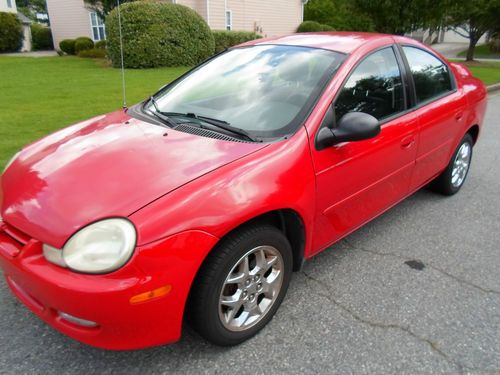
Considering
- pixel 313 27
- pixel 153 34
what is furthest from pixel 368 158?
pixel 313 27

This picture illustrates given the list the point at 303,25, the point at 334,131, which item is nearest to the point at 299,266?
the point at 334,131

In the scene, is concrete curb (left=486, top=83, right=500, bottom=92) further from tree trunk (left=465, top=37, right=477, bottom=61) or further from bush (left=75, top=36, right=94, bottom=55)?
bush (left=75, top=36, right=94, bottom=55)

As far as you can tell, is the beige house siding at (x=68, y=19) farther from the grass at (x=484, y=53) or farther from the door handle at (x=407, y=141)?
the door handle at (x=407, y=141)

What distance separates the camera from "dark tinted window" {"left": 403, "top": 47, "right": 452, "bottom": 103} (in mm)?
3352

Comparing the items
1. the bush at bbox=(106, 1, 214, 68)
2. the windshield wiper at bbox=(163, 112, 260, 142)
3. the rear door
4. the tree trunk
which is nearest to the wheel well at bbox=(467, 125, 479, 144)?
the rear door

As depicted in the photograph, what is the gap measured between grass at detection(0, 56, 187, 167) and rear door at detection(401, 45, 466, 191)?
415cm

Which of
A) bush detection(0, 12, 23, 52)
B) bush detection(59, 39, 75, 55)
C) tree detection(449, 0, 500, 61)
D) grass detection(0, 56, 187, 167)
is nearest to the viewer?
grass detection(0, 56, 187, 167)

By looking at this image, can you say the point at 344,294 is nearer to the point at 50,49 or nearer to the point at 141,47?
the point at 141,47

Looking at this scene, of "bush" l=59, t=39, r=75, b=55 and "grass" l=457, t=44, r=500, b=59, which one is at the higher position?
"bush" l=59, t=39, r=75, b=55

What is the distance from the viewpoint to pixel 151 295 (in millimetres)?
1757

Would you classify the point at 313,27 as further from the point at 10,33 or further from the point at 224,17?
the point at 10,33

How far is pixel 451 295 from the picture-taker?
269 centimetres

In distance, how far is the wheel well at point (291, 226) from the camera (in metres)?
2.30

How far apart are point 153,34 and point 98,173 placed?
12.3 metres
